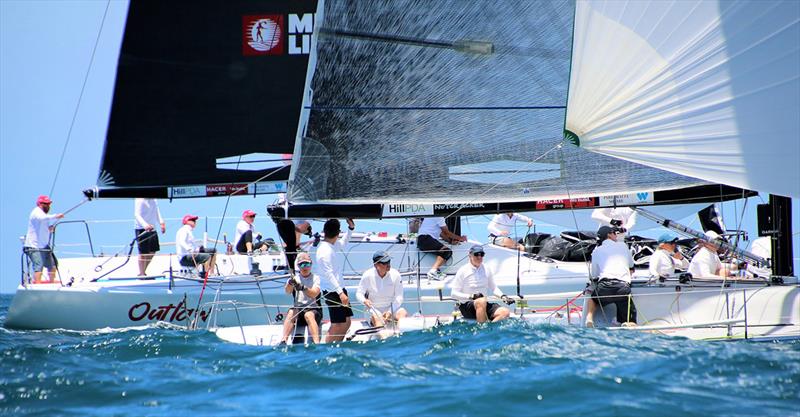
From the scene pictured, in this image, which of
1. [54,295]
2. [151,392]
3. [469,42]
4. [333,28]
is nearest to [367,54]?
[333,28]

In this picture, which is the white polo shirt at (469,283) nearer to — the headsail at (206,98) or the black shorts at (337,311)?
the black shorts at (337,311)

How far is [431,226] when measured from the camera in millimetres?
12031

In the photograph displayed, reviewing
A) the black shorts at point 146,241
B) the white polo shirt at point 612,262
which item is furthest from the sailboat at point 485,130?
the black shorts at point 146,241

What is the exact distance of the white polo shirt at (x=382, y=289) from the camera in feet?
28.2

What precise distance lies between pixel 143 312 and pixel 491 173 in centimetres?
492

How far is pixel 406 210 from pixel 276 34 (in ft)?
10.1

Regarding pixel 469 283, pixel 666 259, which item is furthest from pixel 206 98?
pixel 666 259

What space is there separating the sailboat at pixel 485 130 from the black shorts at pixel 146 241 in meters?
0.71

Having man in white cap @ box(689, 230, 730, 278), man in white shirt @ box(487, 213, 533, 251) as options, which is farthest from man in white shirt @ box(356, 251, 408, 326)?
man in white shirt @ box(487, 213, 533, 251)

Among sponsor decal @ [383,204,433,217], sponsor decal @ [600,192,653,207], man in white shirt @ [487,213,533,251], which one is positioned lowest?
man in white shirt @ [487,213,533,251]

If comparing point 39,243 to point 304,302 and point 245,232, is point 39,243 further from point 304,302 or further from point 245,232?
point 304,302

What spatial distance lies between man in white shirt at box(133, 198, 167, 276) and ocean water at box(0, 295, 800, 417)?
15.3 ft

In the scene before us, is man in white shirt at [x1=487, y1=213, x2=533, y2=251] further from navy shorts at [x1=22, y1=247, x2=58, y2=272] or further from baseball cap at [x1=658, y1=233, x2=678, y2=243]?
navy shorts at [x1=22, y1=247, x2=58, y2=272]

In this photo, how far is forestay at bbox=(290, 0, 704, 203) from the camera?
8.84 meters
